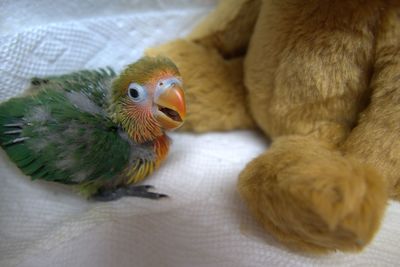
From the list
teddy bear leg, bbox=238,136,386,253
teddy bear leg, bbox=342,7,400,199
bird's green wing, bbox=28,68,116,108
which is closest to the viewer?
teddy bear leg, bbox=238,136,386,253

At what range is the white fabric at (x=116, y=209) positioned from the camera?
598mm

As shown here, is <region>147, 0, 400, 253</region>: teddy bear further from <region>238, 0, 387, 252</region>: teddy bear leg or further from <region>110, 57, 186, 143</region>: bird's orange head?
<region>110, 57, 186, 143</region>: bird's orange head

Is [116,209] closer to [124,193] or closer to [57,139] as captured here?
[124,193]

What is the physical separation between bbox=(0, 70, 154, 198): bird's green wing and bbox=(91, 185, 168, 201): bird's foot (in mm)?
83

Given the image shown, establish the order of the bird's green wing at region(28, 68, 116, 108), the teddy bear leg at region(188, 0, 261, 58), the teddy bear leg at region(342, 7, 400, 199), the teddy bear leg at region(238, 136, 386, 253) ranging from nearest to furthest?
the teddy bear leg at region(238, 136, 386, 253), the teddy bear leg at region(342, 7, 400, 199), the bird's green wing at region(28, 68, 116, 108), the teddy bear leg at region(188, 0, 261, 58)

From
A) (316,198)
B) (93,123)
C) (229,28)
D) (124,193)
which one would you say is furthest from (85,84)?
(316,198)

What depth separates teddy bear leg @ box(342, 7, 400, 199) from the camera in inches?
21.3

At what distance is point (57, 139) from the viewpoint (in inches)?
23.1

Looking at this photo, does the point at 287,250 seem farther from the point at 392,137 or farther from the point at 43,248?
the point at 43,248

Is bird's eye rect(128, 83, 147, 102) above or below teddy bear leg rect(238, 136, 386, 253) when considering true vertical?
above

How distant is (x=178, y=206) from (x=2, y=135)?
1.08 feet

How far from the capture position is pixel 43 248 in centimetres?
66

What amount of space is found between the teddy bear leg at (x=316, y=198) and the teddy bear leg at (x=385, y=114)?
75mm

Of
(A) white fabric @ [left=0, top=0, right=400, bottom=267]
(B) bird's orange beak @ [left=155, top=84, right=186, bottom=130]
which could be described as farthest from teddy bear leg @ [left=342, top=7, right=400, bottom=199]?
(B) bird's orange beak @ [left=155, top=84, right=186, bottom=130]
